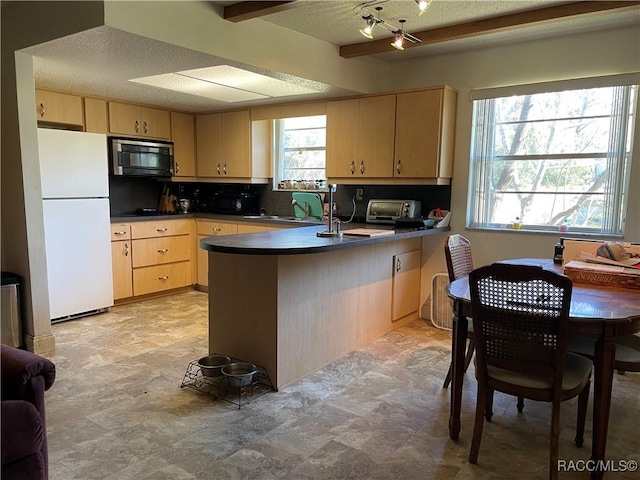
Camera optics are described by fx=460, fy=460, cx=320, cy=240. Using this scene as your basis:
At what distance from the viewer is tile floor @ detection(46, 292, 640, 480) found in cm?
208

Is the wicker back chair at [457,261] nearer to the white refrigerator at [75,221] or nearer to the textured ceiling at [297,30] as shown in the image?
the textured ceiling at [297,30]

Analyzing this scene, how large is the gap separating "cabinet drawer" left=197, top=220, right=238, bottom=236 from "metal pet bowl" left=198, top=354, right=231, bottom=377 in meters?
2.27

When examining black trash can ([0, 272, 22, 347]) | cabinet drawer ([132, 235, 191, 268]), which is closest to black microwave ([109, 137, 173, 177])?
cabinet drawer ([132, 235, 191, 268])

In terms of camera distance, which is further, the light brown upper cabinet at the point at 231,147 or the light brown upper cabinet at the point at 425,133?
the light brown upper cabinet at the point at 231,147

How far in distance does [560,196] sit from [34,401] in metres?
A: 3.82

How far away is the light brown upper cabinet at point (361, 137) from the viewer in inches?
165

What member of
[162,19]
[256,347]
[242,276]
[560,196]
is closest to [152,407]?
[256,347]

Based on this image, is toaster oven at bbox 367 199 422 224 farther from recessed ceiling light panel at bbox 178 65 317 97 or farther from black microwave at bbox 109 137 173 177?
black microwave at bbox 109 137 173 177

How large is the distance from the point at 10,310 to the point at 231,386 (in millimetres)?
1777

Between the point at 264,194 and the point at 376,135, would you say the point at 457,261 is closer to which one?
the point at 376,135

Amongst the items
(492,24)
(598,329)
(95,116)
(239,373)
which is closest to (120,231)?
(95,116)

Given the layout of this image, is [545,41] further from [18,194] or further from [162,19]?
[18,194]

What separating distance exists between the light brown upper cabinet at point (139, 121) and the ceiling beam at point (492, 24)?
7.72 feet

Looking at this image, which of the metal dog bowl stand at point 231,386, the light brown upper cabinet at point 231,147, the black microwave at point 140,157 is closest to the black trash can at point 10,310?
the metal dog bowl stand at point 231,386
